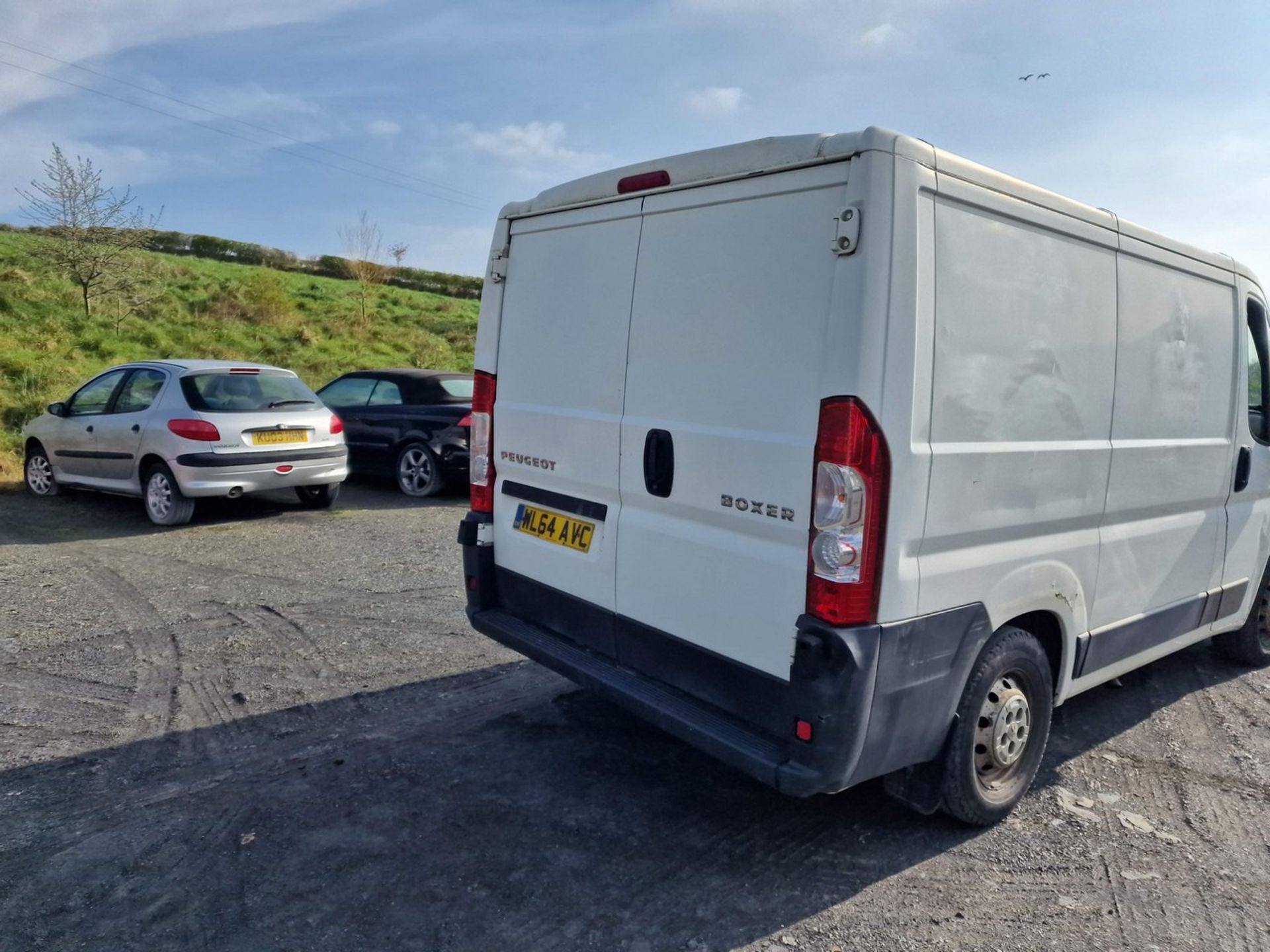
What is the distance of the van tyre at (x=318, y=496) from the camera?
9.80m

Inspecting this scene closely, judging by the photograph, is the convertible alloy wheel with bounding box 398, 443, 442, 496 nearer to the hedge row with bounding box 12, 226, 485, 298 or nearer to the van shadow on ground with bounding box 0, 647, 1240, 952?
the van shadow on ground with bounding box 0, 647, 1240, 952

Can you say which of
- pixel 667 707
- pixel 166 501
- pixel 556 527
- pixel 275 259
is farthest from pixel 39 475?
pixel 275 259

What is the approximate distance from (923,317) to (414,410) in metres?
8.67

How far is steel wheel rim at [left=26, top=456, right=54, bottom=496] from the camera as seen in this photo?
33.1 feet

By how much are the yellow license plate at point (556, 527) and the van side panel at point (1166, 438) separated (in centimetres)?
210

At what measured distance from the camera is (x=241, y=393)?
8.87 meters

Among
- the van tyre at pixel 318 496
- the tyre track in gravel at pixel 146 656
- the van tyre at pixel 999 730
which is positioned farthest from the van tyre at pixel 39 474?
the van tyre at pixel 999 730

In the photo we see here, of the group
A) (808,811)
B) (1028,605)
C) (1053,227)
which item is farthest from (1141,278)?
(808,811)

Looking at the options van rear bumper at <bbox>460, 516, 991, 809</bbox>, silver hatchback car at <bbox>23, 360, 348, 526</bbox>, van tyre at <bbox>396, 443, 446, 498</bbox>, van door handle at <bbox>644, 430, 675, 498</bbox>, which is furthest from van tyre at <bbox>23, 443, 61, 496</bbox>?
van door handle at <bbox>644, 430, 675, 498</bbox>

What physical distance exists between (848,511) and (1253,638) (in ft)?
13.5

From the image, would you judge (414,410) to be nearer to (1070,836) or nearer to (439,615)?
(439,615)

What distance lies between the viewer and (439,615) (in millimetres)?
6047

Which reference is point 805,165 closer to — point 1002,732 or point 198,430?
point 1002,732

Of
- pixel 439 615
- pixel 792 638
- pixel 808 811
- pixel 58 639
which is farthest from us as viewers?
pixel 439 615
